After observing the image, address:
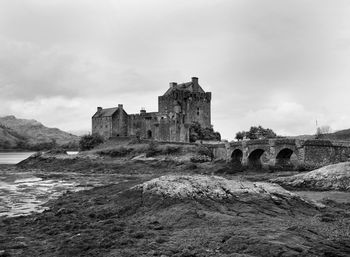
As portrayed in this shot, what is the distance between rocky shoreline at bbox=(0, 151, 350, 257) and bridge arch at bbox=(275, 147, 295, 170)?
858 inches

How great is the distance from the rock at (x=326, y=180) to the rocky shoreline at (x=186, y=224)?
630cm

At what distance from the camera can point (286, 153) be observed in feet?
140

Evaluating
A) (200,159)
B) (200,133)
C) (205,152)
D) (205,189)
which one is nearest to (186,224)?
(205,189)

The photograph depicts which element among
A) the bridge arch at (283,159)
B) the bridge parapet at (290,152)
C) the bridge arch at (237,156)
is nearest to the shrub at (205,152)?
the bridge parapet at (290,152)

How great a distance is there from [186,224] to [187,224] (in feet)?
0.13

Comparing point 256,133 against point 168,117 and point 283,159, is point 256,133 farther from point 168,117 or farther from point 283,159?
point 283,159

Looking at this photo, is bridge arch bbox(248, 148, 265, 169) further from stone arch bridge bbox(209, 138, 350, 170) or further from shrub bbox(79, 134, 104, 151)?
shrub bbox(79, 134, 104, 151)

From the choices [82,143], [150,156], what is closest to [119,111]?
[82,143]

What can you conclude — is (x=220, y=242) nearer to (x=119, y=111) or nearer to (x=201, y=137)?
(x=201, y=137)

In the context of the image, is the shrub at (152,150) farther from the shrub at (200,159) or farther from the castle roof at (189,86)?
the castle roof at (189,86)

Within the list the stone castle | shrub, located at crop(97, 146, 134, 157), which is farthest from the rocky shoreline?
the stone castle

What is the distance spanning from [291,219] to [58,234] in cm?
854

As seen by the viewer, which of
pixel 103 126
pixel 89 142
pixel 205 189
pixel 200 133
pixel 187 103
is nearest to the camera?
pixel 205 189

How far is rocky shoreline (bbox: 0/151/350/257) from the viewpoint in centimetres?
1123
